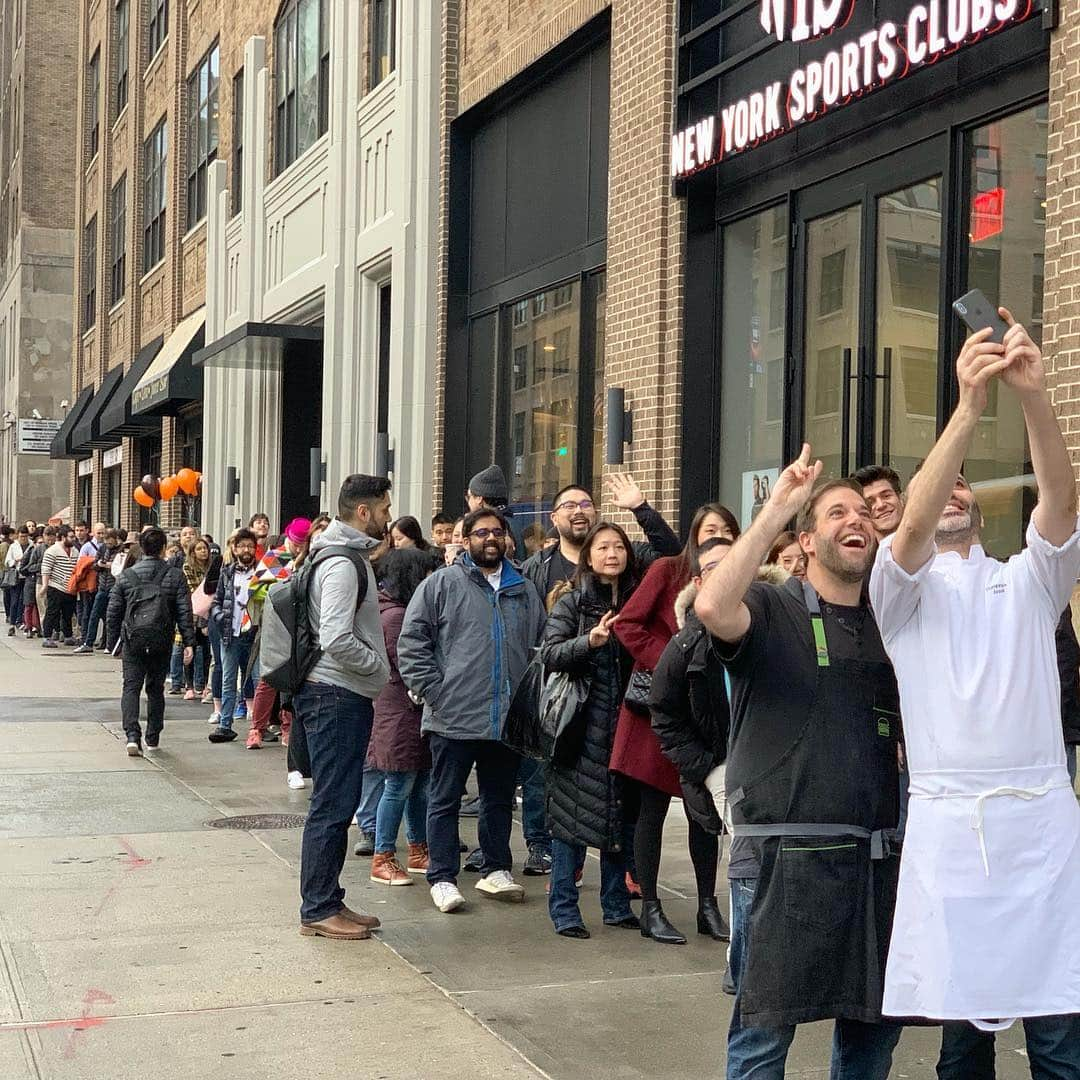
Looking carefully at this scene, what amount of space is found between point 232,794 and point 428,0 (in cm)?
933

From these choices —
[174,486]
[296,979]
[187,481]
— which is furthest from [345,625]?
[174,486]

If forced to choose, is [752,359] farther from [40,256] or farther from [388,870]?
[40,256]

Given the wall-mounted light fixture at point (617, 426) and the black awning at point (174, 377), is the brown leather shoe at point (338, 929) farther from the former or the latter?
the black awning at point (174, 377)

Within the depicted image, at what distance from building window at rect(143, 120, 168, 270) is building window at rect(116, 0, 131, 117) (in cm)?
377

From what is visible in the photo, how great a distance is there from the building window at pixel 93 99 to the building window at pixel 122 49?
2.93 meters

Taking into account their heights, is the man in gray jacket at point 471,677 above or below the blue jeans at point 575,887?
above

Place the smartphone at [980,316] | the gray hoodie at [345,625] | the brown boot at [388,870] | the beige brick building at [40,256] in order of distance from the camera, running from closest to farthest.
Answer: the smartphone at [980,316] → the gray hoodie at [345,625] → the brown boot at [388,870] → the beige brick building at [40,256]

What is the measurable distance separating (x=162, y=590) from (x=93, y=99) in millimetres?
31132

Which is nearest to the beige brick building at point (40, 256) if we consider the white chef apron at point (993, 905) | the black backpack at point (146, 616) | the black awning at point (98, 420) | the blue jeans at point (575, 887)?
the black awning at point (98, 420)

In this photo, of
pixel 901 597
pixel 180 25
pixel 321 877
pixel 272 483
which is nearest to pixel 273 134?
pixel 272 483

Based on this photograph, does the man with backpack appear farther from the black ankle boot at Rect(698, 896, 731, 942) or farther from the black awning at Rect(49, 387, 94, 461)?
the black awning at Rect(49, 387, 94, 461)

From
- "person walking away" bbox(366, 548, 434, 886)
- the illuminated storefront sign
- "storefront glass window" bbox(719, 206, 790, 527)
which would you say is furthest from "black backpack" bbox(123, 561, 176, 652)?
the illuminated storefront sign

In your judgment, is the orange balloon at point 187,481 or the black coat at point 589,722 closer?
the black coat at point 589,722

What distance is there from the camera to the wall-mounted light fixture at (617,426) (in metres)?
12.2
